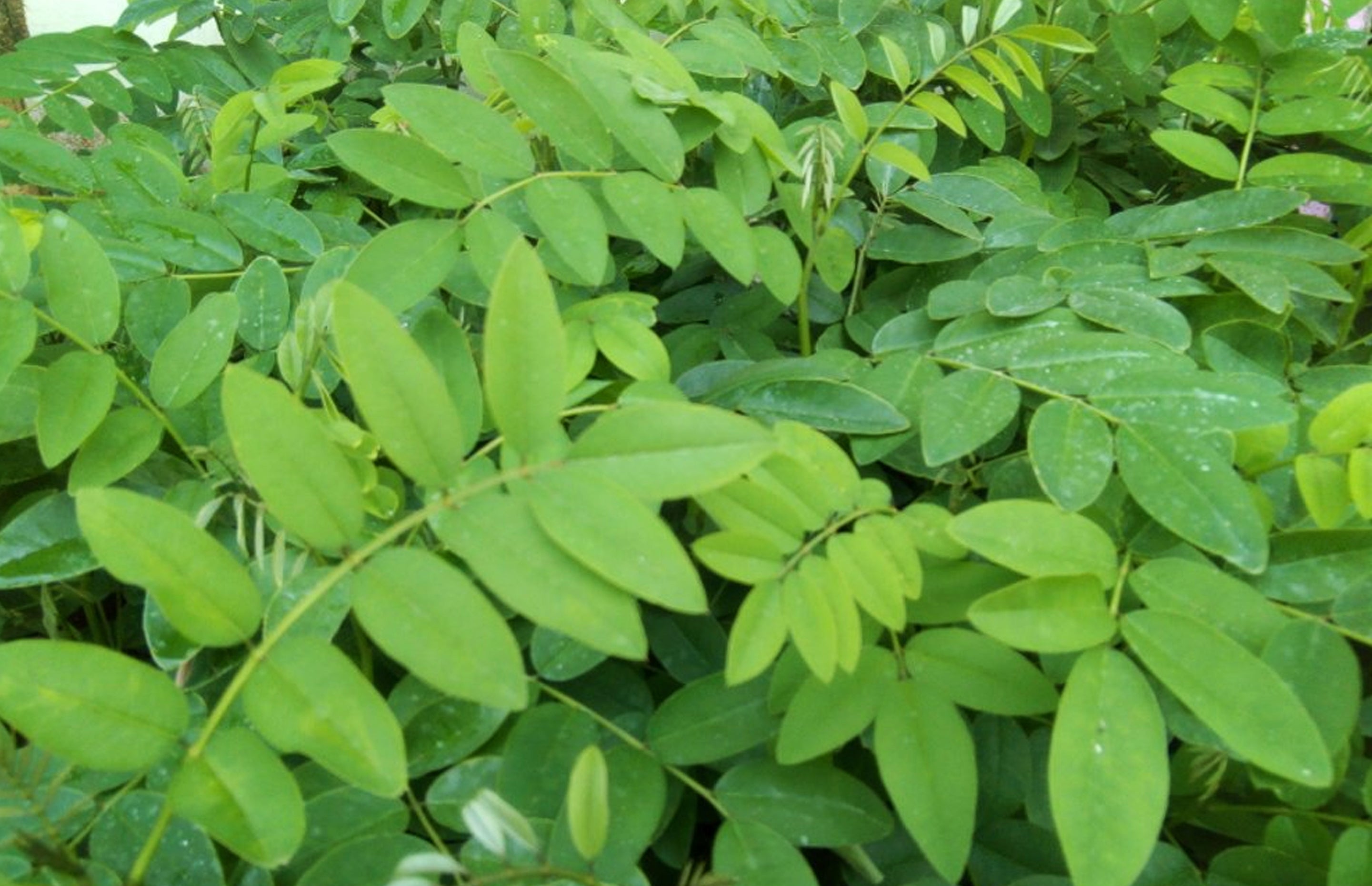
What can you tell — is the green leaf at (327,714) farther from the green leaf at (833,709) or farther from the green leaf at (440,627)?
the green leaf at (833,709)

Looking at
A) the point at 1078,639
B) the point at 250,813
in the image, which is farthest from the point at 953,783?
the point at 250,813

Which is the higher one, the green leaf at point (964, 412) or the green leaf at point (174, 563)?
the green leaf at point (174, 563)

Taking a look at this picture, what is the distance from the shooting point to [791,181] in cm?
65

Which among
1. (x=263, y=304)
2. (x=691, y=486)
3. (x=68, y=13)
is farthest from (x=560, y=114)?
(x=68, y=13)

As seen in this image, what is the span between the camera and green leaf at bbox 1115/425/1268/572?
0.41m

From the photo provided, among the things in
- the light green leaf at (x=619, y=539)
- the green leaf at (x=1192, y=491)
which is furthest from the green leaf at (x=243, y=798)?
the green leaf at (x=1192, y=491)

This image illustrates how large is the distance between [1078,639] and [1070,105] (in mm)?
562

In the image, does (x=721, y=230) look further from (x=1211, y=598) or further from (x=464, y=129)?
(x=1211, y=598)

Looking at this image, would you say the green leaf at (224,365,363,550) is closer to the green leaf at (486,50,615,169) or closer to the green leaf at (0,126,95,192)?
the green leaf at (486,50,615,169)

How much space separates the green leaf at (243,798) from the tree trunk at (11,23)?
1.83 metres

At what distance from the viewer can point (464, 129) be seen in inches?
21.1

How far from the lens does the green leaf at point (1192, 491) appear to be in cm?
41

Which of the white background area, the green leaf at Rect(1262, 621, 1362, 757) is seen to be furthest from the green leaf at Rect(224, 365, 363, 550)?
the white background area

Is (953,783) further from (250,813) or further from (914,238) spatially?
(914,238)
